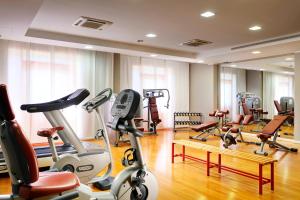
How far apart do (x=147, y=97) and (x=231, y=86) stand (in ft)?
9.60

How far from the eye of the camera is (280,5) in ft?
11.6

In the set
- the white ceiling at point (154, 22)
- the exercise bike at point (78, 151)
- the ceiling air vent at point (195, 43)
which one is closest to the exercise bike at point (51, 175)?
the exercise bike at point (78, 151)

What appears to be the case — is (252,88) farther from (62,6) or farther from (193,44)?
(62,6)

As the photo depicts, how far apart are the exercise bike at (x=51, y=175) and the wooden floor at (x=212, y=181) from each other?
70cm

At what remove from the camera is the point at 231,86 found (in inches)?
324

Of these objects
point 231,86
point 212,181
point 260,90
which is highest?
point 231,86

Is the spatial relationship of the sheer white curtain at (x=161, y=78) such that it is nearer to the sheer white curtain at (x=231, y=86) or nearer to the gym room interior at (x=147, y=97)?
the gym room interior at (x=147, y=97)

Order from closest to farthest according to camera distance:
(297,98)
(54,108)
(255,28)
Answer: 1. (54,108)
2. (255,28)
3. (297,98)

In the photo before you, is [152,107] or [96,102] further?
[152,107]

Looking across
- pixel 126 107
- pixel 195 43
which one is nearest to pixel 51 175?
pixel 126 107

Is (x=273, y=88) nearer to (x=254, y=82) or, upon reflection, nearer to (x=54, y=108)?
(x=254, y=82)

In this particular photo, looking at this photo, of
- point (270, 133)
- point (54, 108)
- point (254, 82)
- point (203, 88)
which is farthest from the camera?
point (203, 88)

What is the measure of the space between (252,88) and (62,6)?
6195 mm

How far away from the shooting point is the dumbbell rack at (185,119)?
829 cm
